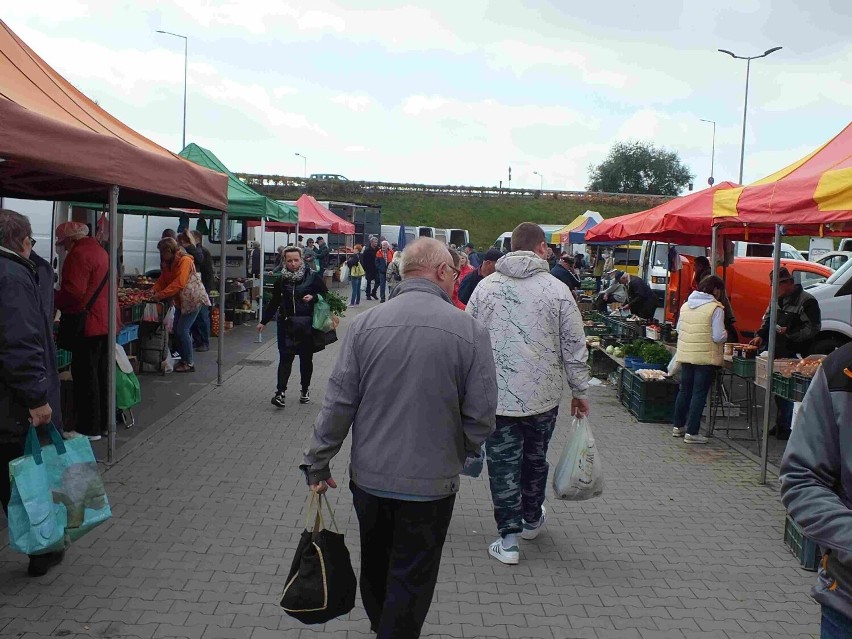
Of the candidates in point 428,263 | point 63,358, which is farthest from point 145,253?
point 428,263

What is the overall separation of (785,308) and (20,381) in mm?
7642

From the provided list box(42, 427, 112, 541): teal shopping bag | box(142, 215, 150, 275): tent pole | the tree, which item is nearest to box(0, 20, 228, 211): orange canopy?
box(42, 427, 112, 541): teal shopping bag

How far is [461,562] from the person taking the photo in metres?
5.32

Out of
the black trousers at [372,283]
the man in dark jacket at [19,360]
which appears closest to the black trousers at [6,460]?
the man in dark jacket at [19,360]

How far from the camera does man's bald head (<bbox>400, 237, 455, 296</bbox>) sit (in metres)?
3.62

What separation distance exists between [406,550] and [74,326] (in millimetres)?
5015

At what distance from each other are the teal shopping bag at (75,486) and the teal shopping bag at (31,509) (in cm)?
8

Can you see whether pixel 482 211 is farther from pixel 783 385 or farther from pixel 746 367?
pixel 783 385

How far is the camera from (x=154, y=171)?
23.2ft

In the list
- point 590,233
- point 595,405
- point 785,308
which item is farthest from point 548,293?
point 590,233

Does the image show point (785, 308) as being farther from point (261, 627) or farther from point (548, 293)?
point (261, 627)

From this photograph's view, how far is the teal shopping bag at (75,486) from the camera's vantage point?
15.0 feet

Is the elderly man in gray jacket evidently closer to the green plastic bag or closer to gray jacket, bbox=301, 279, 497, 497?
gray jacket, bbox=301, 279, 497, 497

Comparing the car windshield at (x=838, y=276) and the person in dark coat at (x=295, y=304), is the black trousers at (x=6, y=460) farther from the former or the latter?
the car windshield at (x=838, y=276)
